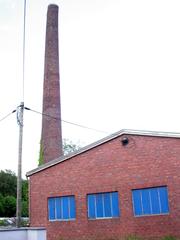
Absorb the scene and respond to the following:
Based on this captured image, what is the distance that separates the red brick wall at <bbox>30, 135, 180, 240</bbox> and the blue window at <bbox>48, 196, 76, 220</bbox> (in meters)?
0.30

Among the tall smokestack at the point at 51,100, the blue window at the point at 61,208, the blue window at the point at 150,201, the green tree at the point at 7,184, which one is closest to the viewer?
the blue window at the point at 150,201

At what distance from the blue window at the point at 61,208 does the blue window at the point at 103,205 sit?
1.11 m

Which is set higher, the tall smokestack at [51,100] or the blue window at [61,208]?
the tall smokestack at [51,100]

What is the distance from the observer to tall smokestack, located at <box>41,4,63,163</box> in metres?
33.3

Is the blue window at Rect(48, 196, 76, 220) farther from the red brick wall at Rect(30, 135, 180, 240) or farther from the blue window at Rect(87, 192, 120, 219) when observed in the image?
the blue window at Rect(87, 192, 120, 219)

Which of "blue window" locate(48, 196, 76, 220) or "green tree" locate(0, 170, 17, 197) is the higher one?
"green tree" locate(0, 170, 17, 197)

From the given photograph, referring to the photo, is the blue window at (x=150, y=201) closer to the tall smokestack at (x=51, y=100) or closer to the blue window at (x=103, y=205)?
the blue window at (x=103, y=205)

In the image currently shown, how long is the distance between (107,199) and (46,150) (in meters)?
13.4

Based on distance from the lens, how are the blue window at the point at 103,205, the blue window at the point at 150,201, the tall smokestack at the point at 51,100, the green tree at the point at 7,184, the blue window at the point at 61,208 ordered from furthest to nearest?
the green tree at the point at 7,184 < the tall smokestack at the point at 51,100 < the blue window at the point at 61,208 < the blue window at the point at 103,205 < the blue window at the point at 150,201

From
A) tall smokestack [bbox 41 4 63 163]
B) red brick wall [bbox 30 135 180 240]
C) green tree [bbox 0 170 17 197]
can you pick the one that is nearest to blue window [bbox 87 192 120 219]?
red brick wall [bbox 30 135 180 240]

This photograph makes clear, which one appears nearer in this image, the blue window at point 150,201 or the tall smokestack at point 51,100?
the blue window at point 150,201

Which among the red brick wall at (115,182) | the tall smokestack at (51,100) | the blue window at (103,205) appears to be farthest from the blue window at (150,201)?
the tall smokestack at (51,100)

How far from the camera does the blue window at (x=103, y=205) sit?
20500 millimetres

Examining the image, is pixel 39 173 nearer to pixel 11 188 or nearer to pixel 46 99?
pixel 46 99
